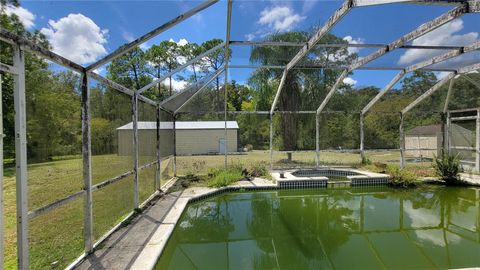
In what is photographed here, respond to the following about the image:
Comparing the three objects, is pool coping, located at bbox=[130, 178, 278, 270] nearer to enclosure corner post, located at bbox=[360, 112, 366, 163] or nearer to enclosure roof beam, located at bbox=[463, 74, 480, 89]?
enclosure corner post, located at bbox=[360, 112, 366, 163]

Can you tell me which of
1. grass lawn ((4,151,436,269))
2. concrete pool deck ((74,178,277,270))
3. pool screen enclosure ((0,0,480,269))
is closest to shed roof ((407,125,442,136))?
pool screen enclosure ((0,0,480,269))

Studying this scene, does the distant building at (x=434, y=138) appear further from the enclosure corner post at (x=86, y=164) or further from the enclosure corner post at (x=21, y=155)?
the enclosure corner post at (x=21, y=155)

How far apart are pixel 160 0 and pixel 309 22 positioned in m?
2.82

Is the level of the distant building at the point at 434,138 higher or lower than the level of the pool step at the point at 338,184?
higher

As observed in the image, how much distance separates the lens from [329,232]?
15.5 ft

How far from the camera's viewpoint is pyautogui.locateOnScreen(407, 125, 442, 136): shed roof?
1108 centimetres

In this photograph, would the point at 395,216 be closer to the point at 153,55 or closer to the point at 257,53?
the point at 257,53

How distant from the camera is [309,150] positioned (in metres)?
10.7

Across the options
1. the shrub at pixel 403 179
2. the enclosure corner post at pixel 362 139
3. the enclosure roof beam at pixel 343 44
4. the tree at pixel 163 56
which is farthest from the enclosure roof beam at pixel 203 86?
the tree at pixel 163 56

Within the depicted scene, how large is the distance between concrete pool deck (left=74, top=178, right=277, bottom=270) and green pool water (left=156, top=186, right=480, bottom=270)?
0.20m

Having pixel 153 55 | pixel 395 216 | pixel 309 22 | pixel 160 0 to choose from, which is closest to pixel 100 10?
pixel 160 0

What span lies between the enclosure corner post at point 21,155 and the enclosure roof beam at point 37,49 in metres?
0.06

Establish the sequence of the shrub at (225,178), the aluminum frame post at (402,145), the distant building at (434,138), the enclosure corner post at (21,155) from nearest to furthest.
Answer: the enclosure corner post at (21,155)
the shrub at (225,178)
the distant building at (434,138)
the aluminum frame post at (402,145)

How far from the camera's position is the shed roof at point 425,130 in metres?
11.1
